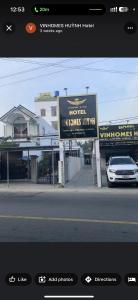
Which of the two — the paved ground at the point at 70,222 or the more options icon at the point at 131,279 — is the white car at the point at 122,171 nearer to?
the paved ground at the point at 70,222

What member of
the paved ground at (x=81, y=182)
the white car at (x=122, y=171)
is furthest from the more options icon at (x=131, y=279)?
the paved ground at (x=81, y=182)

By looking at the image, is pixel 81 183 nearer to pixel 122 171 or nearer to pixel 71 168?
pixel 71 168

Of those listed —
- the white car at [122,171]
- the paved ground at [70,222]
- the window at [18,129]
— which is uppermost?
the window at [18,129]

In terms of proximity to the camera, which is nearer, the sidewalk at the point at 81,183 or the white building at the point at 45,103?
the white building at the point at 45,103

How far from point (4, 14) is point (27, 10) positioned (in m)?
0.08

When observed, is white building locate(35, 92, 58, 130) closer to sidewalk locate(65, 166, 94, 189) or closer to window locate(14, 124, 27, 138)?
window locate(14, 124, 27, 138)

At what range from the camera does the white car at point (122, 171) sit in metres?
15.9

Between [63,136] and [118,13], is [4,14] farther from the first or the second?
[63,136]

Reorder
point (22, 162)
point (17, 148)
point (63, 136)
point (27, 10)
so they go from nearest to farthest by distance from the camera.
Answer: point (27, 10), point (63, 136), point (17, 148), point (22, 162)

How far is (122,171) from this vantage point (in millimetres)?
16016

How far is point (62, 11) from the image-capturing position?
57.4 inches

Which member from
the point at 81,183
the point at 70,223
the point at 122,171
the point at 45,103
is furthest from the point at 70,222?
the point at 81,183

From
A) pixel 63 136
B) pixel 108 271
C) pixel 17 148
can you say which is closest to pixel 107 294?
pixel 108 271

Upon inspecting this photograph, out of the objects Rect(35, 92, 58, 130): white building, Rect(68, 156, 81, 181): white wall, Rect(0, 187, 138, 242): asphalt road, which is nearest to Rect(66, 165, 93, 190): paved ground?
Rect(68, 156, 81, 181): white wall
